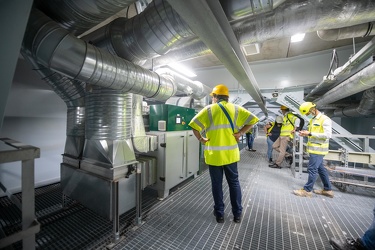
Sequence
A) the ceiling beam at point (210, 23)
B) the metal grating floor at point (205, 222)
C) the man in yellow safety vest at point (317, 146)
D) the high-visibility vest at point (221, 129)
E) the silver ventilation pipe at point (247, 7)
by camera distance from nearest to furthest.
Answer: the ceiling beam at point (210, 23)
the silver ventilation pipe at point (247, 7)
the metal grating floor at point (205, 222)
the high-visibility vest at point (221, 129)
the man in yellow safety vest at point (317, 146)

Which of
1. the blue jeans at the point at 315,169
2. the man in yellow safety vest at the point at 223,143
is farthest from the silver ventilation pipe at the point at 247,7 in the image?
the blue jeans at the point at 315,169

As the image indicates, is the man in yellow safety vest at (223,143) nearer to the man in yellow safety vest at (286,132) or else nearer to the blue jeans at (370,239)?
the blue jeans at (370,239)

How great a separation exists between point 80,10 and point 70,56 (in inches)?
14.7

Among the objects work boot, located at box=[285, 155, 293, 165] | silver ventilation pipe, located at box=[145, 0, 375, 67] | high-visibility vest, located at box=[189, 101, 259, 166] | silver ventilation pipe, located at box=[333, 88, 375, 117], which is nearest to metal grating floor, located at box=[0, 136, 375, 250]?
high-visibility vest, located at box=[189, 101, 259, 166]

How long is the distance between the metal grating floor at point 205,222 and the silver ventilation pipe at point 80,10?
2.20 meters

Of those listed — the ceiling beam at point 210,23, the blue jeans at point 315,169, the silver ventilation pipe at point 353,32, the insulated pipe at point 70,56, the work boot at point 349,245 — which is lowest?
the work boot at point 349,245

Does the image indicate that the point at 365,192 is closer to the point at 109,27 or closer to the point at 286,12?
the point at 286,12

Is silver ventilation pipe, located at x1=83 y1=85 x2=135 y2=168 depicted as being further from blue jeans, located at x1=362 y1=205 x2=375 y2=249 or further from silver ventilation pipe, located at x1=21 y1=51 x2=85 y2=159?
blue jeans, located at x1=362 y1=205 x2=375 y2=249

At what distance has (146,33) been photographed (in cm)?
146

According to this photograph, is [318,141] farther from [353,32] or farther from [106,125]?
[106,125]

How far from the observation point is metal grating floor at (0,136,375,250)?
172 centimetres

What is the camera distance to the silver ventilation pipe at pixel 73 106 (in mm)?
1945

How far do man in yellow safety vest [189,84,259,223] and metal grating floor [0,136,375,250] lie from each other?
0.30m

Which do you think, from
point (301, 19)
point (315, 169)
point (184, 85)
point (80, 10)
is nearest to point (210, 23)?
point (301, 19)
